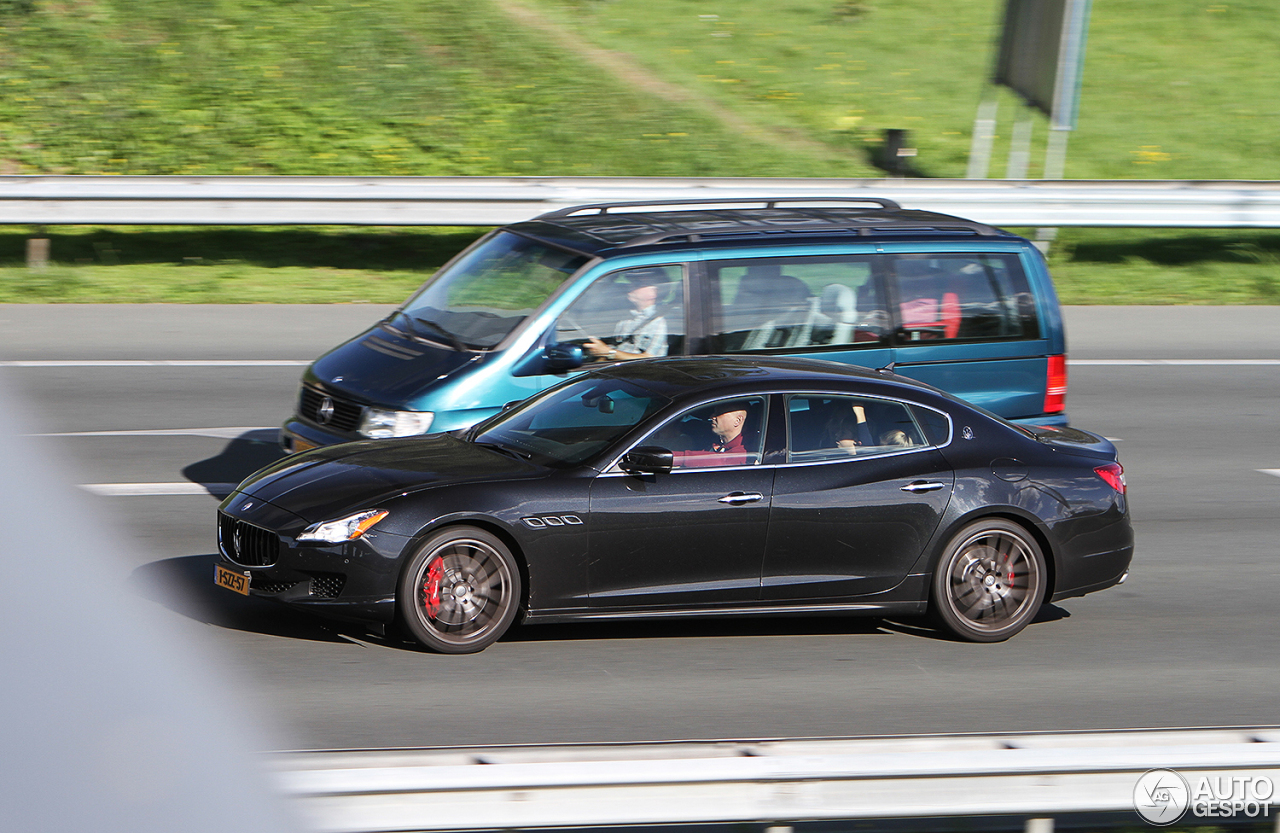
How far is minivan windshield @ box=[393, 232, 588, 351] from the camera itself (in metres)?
8.84

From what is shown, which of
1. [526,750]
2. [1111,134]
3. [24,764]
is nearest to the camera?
[24,764]

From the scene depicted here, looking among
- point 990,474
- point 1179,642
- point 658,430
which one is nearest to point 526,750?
point 658,430

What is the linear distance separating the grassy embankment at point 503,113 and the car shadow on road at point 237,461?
16.2 feet

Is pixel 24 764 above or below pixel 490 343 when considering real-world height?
above

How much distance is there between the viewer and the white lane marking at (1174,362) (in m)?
14.2

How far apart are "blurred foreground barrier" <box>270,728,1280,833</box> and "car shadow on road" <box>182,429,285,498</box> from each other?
6.23 m

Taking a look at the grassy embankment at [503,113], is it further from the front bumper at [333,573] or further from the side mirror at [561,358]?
the front bumper at [333,573]

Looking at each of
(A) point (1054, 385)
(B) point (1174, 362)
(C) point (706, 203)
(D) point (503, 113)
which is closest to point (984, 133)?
(B) point (1174, 362)

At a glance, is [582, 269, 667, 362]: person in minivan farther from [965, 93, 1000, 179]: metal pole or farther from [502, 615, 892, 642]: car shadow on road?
[965, 93, 1000, 179]: metal pole

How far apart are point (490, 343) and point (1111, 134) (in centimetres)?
1696

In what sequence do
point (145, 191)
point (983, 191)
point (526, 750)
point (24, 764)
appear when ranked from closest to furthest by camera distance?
point (24, 764) < point (526, 750) < point (145, 191) < point (983, 191)

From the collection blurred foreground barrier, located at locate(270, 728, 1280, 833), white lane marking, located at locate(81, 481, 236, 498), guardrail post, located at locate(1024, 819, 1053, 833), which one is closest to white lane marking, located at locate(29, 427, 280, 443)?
white lane marking, located at locate(81, 481, 236, 498)

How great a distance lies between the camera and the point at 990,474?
738cm

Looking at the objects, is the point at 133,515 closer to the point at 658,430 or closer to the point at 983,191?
the point at 658,430
